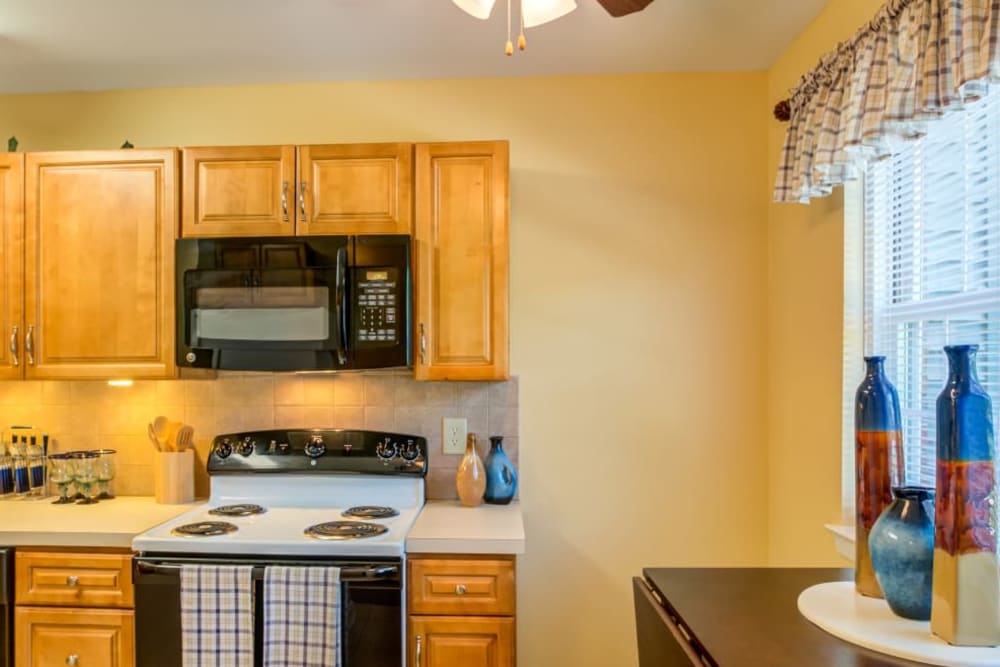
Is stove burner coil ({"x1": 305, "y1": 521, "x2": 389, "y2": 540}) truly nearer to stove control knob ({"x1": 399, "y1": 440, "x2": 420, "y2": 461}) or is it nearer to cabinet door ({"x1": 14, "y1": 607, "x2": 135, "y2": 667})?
stove control knob ({"x1": 399, "y1": 440, "x2": 420, "y2": 461})

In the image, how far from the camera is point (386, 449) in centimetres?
251

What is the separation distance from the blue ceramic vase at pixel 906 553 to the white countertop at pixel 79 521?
2.08 meters

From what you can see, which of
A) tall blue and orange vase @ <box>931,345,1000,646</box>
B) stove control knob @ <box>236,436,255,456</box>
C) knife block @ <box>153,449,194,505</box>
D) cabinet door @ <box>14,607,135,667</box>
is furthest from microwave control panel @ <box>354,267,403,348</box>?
tall blue and orange vase @ <box>931,345,1000,646</box>

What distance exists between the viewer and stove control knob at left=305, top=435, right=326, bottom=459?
8.23 ft

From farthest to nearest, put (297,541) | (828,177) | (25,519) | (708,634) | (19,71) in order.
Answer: (19,71)
(25,519)
(297,541)
(828,177)
(708,634)

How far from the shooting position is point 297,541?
201cm

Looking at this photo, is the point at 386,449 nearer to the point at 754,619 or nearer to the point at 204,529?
the point at 204,529

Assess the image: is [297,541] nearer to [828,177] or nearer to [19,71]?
[828,177]

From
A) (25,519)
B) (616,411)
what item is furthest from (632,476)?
(25,519)

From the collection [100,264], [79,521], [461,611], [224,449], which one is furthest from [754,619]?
[100,264]

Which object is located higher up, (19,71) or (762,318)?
(19,71)

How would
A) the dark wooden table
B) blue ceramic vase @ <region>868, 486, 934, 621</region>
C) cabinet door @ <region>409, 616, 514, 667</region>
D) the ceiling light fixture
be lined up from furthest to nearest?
1. cabinet door @ <region>409, 616, 514, 667</region>
2. the ceiling light fixture
3. blue ceramic vase @ <region>868, 486, 934, 621</region>
4. the dark wooden table

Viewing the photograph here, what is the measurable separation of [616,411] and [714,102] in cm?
127

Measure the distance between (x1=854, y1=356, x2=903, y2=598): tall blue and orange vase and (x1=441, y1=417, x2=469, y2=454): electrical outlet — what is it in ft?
5.08
